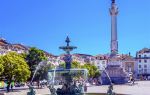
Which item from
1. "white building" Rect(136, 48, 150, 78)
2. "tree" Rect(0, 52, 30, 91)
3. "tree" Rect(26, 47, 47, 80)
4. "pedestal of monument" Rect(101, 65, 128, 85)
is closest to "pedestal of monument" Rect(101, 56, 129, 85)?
"pedestal of monument" Rect(101, 65, 128, 85)

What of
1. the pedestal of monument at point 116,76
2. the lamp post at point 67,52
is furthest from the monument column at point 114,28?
the lamp post at point 67,52

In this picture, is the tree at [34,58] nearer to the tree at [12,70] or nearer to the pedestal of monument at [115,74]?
the tree at [12,70]

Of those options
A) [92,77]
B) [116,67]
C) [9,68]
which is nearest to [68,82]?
[9,68]

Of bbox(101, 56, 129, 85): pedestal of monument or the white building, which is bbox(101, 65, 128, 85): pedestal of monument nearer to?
bbox(101, 56, 129, 85): pedestal of monument

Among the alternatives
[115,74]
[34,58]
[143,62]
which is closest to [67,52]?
[34,58]

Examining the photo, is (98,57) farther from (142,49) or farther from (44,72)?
(44,72)

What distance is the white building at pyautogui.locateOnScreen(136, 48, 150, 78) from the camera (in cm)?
17412

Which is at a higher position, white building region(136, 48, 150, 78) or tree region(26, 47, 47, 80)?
white building region(136, 48, 150, 78)

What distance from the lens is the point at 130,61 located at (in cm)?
17388

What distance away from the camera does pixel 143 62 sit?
17488cm

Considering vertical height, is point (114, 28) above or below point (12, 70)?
above

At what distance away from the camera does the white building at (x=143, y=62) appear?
17412 centimetres

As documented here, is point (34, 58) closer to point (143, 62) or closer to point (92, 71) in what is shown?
point (92, 71)

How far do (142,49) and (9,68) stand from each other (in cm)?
12155
